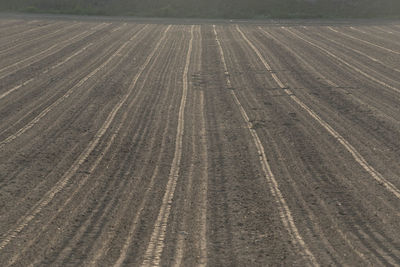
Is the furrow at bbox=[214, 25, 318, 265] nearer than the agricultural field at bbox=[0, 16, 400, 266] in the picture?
Yes

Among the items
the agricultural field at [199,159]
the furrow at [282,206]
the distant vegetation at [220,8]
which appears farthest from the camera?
the distant vegetation at [220,8]

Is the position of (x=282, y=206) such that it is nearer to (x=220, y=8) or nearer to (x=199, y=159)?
(x=199, y=159)

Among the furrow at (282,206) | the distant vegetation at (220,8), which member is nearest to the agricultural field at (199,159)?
the furrow at (282,206)

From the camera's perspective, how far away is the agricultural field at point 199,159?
7.17 meters

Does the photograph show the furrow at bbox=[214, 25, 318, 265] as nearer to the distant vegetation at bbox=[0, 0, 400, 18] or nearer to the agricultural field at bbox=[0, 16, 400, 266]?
the agricultural field at bbox=[0, 16, 400, 266]

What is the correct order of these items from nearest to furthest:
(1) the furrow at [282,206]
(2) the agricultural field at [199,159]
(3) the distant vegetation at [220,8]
Answer: (1) the furrow at [282,206]
(2) the agricultural field at [199,159]
(3) the distant vegetation at [220,8]

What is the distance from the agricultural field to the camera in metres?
7.17

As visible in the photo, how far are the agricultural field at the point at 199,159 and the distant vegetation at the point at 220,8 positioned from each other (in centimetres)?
1881

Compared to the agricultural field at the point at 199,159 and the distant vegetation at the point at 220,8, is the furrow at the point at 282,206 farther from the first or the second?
the distant vegetation at the point at 220,8

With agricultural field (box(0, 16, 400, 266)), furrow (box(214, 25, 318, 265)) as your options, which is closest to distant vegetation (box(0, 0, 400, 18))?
agricultural field (box(0, 16, 400, 266))

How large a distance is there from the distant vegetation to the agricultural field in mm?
18811

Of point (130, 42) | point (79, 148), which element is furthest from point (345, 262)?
point (130, 42)

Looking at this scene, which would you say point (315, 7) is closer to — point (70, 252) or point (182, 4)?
point (182, 4)

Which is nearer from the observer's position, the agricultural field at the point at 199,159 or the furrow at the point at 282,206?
the furrow at the point at 282,206
